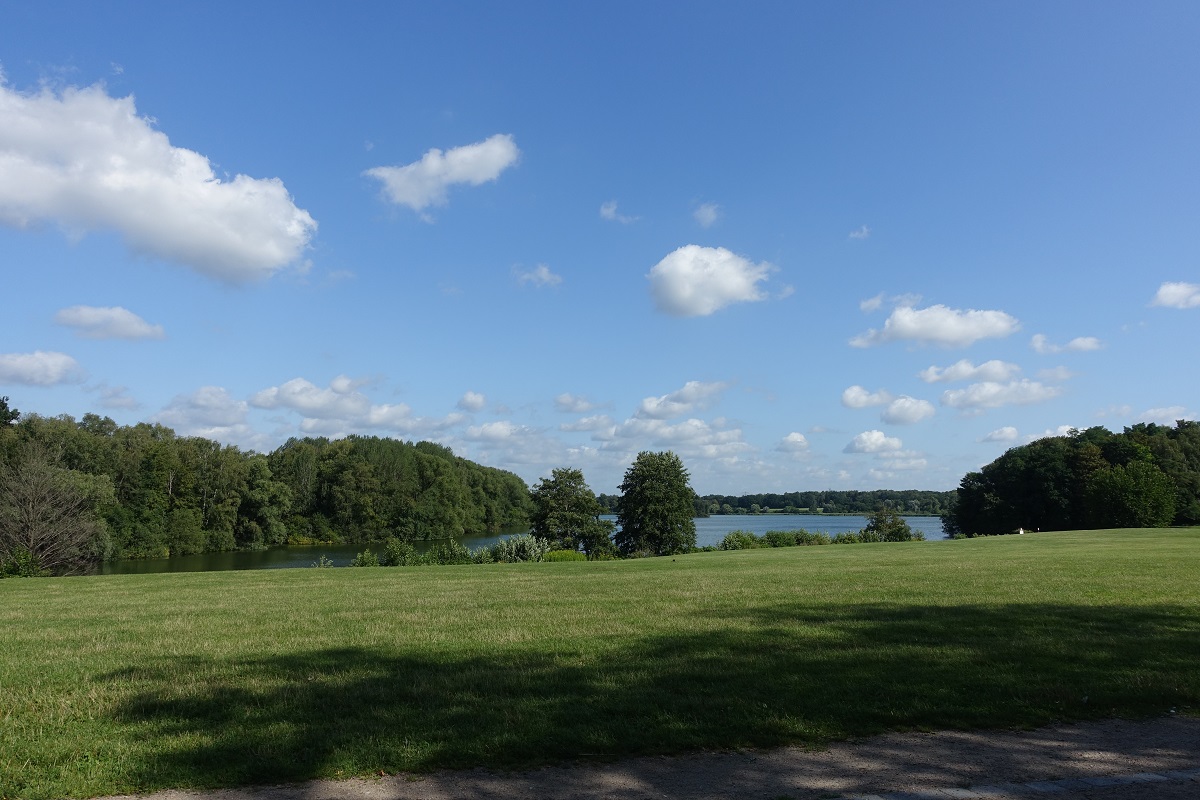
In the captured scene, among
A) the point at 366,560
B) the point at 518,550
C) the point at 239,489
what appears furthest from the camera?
the point at 239,489

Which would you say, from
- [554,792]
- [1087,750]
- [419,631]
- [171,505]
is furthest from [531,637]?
[171,505]

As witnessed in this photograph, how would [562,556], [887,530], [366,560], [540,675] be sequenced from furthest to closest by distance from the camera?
[887,530] < [562,556] < [366,560] < [540,675]

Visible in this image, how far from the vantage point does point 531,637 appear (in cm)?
1034

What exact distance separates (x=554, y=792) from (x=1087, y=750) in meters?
4.08

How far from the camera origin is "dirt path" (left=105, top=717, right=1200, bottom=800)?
16.0 feet

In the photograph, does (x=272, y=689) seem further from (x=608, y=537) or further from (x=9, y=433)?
(x=9, y=433)

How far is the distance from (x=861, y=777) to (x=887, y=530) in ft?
195

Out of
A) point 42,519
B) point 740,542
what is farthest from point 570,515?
point 42,519

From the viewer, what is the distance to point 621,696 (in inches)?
276

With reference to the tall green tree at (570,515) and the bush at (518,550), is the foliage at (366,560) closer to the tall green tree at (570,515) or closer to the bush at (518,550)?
the bush at (518,550)

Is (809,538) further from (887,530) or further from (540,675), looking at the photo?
(540,675)

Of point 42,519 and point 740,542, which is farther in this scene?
point 740,542

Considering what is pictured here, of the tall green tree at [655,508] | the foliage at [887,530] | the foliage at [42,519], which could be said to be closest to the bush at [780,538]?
the foliage at [887,530]

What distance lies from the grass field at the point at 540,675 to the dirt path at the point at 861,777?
0.91ft
